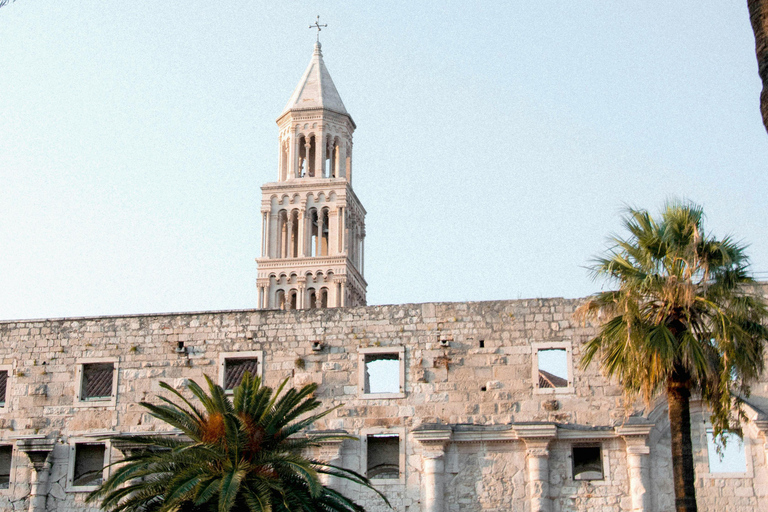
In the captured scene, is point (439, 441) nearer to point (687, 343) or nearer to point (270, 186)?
point (687, 343)

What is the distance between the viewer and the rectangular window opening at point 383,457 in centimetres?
2723

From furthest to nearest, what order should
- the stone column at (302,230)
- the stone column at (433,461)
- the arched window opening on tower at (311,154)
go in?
the arched window opening on tower at (311,154) → the stone column at (302,230) → the stone column at (433,461)

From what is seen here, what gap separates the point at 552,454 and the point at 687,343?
23.8 ft

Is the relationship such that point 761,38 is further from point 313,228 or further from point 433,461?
point 313,228

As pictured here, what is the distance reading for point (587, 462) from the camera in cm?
2694

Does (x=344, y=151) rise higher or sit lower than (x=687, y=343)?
higher

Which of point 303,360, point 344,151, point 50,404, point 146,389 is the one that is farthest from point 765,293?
point 344,151

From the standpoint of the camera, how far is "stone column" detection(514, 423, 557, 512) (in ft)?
86.1

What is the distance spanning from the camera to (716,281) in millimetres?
21312

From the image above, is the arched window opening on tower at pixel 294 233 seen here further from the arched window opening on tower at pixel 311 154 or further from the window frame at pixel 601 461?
the window frame at pixel 601 461

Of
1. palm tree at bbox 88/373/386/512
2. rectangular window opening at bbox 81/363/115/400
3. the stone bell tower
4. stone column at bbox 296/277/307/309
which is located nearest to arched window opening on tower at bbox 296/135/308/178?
the stone bell tower

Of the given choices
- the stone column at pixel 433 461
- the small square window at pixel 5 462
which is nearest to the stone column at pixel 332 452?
the stone column at pixel 433 461

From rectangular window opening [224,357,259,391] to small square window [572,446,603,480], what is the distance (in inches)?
318

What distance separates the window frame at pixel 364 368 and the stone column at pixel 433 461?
1.24 metres
